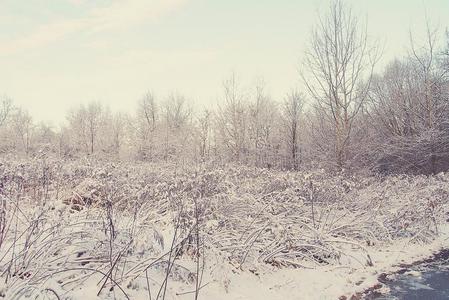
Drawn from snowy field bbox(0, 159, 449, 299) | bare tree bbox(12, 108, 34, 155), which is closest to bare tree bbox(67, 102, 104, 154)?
bare tree bbox(12, 108, 34, 155)

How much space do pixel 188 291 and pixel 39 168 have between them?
3.92 m

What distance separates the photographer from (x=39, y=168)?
7270 millimetres

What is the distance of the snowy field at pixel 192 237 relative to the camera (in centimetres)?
439

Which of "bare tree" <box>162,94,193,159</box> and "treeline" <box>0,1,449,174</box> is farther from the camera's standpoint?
"bare tree" <box>162,94,193,159</box>

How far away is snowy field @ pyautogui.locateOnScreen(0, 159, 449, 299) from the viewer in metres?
4.39

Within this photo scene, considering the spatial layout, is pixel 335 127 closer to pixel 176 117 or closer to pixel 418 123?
pixel 418 123

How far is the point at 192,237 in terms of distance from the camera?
18.5ft

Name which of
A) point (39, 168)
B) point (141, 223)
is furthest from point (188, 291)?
point (39, 168)

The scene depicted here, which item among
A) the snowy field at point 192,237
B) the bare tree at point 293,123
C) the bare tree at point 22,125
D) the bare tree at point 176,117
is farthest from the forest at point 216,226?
the bare tree at point 22,125

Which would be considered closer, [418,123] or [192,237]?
[192,237]

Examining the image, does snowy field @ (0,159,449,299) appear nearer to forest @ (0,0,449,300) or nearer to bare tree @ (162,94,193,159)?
forest @ (0,0,449,300)

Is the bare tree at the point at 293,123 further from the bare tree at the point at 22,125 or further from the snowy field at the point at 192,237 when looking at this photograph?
the bare tree at the point at 22,125

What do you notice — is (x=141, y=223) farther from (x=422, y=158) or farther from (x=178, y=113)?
(x=178, y=113)

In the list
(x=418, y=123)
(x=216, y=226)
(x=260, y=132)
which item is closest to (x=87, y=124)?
(x=260, y=132)
